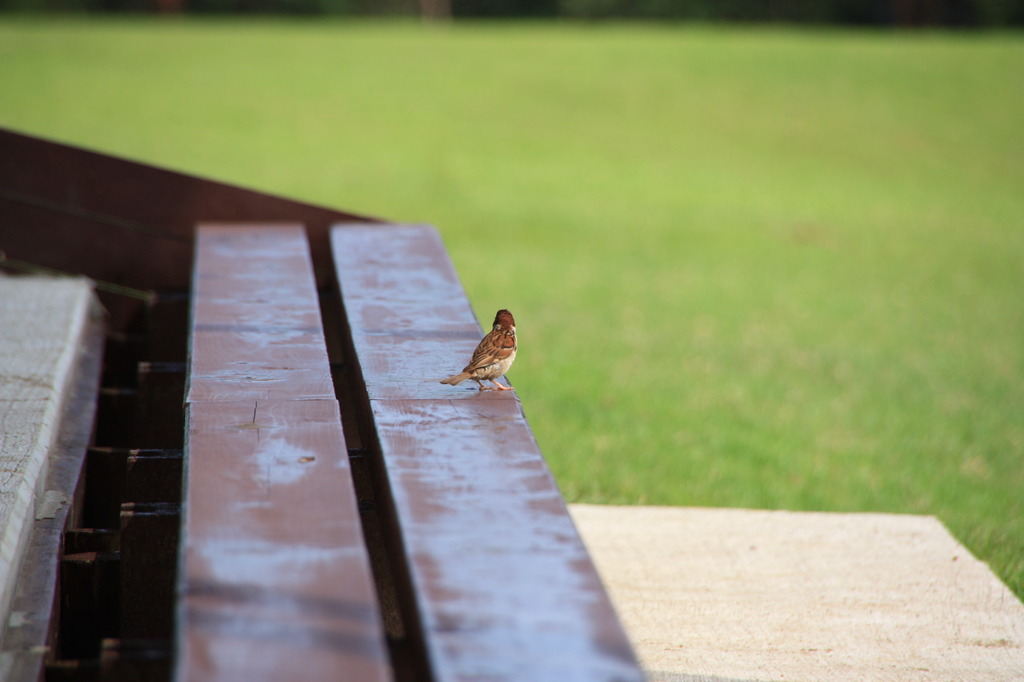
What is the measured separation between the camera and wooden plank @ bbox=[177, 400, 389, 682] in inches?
61.1

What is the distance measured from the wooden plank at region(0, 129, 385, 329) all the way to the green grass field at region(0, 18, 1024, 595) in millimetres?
1991

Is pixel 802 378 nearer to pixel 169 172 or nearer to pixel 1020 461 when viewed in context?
pixel 1020 461

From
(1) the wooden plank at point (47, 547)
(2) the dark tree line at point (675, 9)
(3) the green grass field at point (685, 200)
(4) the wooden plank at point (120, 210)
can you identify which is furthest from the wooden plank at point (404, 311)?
(2) the dark tree line at point (675, 9)

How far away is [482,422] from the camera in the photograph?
2365mm

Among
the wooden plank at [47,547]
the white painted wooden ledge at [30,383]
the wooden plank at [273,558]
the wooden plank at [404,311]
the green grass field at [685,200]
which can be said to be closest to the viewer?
the wooden plank at [273,558]

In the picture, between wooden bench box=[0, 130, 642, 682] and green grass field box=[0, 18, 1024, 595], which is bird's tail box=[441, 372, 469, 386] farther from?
green grass field box=[0, 18, 1024, 595]

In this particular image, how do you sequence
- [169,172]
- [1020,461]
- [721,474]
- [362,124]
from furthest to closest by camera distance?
[362,124] < [1020,461] < [721,474] < [169,172]

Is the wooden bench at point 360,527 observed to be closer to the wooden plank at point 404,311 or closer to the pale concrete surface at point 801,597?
the wooden plank at point 404,311

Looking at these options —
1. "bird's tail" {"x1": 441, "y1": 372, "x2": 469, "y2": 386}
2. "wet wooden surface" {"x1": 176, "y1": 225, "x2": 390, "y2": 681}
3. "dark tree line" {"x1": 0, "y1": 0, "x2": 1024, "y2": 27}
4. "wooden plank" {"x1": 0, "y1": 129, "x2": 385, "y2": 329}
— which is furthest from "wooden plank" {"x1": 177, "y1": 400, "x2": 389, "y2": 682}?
"dark tree line" {"x1": 0, "y1": 0, "x2": 1024, "y2": 27}

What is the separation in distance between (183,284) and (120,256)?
296mm

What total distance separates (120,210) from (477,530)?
310cm

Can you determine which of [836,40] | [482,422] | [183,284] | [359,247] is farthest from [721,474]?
[836,40]

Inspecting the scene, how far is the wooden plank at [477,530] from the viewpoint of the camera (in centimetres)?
158

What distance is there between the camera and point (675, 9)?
40.7m
